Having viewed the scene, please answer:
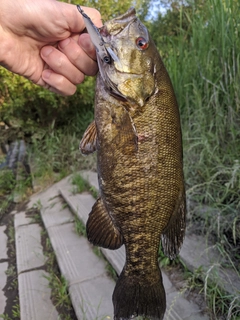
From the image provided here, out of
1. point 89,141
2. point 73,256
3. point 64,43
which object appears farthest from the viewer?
point 73,256

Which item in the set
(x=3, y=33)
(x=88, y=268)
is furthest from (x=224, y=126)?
Answer: (x=3, y=33)

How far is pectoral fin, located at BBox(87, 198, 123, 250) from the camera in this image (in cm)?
150

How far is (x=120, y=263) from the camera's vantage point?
279 cm

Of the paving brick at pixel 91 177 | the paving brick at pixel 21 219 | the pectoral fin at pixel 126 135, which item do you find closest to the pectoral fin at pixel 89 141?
the pectoral fin at pixel 126 135

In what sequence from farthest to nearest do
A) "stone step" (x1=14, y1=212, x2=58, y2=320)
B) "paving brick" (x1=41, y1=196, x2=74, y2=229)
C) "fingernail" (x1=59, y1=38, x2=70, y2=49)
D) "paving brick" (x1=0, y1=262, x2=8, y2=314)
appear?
"paving brick" (x1=41, y1=196, x2=74, y2=229)
"paving brick" (x1=0, y1=262, x2=8, y2=314)
"stone step" (x1=14, y1=212, x2=58, y2=320)
"fingernail" (x1=59, y1=38, x2=70, y2=49)

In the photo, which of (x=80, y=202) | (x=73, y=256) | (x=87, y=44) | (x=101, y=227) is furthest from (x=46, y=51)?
(x=80, y=202)

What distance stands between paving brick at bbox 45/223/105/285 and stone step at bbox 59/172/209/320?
155 millimetres

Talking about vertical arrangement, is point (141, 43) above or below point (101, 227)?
above

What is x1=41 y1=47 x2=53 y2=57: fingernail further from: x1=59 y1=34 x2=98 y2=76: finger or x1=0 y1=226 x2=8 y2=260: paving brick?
x1=0 y1=226 x2=8 y2=260: paving brick

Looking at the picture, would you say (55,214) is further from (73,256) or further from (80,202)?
(73,256)

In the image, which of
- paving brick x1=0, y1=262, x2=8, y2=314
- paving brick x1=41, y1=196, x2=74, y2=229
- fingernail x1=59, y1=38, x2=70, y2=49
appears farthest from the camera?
paving brick x1=41, y1=196, x2=74, y2=229

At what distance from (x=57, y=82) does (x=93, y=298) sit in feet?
5.44

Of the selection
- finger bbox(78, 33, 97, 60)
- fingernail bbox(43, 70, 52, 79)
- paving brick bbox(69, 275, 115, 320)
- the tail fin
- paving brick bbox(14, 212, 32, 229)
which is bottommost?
paving brick bbox(69, 275, 115, 320)

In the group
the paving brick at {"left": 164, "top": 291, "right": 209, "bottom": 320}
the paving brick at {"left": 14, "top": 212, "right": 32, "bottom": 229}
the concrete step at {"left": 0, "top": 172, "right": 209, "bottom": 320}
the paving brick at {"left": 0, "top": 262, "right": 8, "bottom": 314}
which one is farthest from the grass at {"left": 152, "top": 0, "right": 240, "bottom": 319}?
the paving brick at {"left": 14, "top": 212, "right": 32, "bottom": 229}
